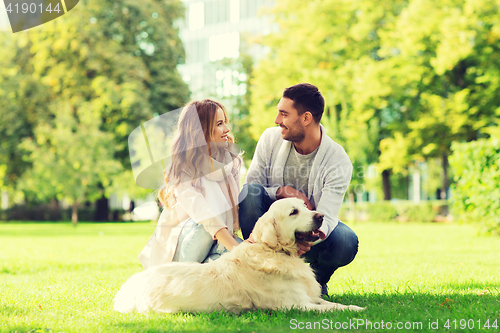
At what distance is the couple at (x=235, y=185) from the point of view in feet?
14.1

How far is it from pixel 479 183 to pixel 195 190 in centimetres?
912

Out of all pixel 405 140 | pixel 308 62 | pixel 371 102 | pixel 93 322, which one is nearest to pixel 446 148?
pixel 405 140

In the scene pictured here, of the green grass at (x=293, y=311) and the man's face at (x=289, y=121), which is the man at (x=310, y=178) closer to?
the man's face at (x=289, y=121)

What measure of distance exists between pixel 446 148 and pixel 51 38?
20.8 metres

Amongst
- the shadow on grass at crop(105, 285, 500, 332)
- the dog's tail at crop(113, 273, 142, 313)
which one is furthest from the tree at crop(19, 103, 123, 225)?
the shadow on grass at crop(105, 285, 500, 332)

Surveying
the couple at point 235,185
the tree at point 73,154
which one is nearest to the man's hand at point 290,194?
the couple at point 235,185

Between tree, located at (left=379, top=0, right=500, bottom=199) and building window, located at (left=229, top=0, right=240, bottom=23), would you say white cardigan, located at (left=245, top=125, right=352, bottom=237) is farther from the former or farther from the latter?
building window, located at (left=229, top=0, right=240, bottom=23)

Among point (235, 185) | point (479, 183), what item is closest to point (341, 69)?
point (479, 183)

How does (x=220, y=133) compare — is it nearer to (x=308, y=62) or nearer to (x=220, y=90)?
(x=308, y=62)

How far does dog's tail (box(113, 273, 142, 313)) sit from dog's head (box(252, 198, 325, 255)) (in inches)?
42.9

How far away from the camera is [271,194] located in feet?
15.3

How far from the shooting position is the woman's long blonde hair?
4.49 m

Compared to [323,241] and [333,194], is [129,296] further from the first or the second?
[333,194]

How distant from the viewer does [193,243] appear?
4.35 m
